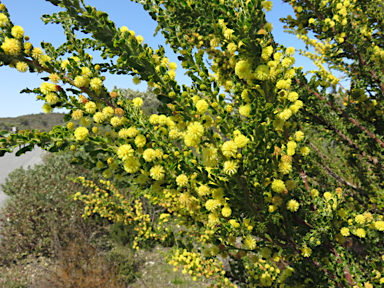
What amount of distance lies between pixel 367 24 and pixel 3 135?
13.1 ft

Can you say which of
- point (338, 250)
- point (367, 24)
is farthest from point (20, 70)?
point (367, 24)

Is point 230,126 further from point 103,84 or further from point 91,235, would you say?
point 91,235

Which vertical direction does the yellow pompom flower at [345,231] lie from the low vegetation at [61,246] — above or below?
above

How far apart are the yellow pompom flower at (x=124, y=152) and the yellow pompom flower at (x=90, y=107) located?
31cm

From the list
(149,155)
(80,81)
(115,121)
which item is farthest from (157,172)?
(80,81)

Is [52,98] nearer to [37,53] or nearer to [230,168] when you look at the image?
[37,53]

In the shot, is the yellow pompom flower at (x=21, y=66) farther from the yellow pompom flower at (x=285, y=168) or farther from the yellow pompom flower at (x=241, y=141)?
the yellow pompom flower at (x=285, y=168)

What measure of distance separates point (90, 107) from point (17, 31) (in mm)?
473

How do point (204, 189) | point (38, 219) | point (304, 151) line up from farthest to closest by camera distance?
point (38, 219)
point (304, 151)
point (204, 189)

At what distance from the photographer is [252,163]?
4.00ft

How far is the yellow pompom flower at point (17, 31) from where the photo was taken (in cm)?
115

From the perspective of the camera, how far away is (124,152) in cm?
117

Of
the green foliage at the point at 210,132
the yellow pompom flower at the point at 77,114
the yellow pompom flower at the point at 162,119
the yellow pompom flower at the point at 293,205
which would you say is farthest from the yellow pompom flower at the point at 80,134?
the yellow pompom flower at the point at 293,205

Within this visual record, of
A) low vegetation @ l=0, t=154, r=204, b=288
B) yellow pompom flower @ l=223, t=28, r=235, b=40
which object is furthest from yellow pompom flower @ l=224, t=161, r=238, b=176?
low vegetation @ l=0, t=154, r=204, b=288
